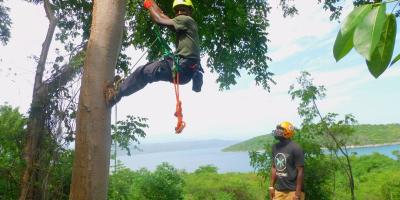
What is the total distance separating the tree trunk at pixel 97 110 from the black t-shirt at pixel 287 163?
3515 mm

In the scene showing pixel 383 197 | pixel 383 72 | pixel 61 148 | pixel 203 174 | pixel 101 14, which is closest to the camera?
pixel 383 72

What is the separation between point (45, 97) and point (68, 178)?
143 cm

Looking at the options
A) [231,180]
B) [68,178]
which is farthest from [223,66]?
[231,180]

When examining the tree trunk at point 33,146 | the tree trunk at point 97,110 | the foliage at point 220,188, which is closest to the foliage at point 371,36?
the tree trunk at point 97,110

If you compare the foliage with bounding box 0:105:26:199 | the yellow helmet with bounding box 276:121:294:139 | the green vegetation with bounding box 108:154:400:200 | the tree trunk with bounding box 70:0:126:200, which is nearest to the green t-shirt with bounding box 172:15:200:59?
the tree trunk with bounding box 70:0:126:200

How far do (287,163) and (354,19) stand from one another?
219 inches

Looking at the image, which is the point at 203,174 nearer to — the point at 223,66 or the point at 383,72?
the point at 223,66

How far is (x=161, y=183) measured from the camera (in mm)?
10344

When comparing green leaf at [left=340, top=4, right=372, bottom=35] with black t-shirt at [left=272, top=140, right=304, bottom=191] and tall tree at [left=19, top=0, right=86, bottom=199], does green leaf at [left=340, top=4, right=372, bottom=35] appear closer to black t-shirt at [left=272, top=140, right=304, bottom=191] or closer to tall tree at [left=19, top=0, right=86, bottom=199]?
black t-shirt at [left=272, top=140, right=304, bottom=191]

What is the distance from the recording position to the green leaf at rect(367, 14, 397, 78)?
77 centimetres

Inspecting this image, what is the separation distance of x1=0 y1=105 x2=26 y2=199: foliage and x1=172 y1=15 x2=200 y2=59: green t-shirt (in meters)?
4.13

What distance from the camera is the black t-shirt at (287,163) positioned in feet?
19.8

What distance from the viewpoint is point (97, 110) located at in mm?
3182

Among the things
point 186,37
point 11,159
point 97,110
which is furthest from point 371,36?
point 11,159
